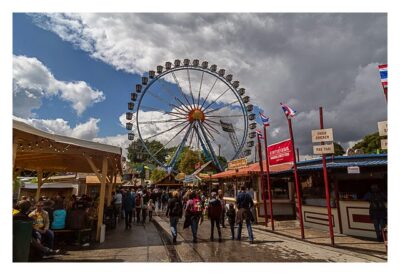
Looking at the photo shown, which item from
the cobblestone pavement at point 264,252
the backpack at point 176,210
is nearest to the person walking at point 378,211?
the cobblestone pavement at point 264,252

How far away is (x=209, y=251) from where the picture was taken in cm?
677

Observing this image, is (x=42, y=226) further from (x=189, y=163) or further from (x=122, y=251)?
(x=189, y=163)

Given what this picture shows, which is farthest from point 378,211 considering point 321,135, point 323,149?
point 321,135

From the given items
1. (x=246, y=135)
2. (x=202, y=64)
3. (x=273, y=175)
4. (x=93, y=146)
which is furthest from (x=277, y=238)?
(x=202, y=64)

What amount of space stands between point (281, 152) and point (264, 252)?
13.6ft

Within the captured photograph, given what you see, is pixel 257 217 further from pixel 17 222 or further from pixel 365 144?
pixel 365 144

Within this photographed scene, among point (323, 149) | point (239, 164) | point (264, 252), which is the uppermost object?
point (323, 149)

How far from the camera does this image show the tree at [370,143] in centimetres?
4000

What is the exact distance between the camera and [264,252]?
6629 mm

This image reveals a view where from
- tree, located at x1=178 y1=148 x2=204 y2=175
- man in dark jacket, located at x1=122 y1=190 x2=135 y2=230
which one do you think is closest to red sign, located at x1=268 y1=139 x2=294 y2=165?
man in dark jacket, located at x1=122 y1=190 x2=135 y2=230

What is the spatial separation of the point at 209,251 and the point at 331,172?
223 inches

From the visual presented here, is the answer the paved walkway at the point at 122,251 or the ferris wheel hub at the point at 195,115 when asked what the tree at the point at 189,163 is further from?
the paved walkway at the point at 122,251

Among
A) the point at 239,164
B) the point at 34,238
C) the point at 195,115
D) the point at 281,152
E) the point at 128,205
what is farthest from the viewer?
the point at 195,115

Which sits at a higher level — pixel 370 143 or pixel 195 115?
pixel 195 115
